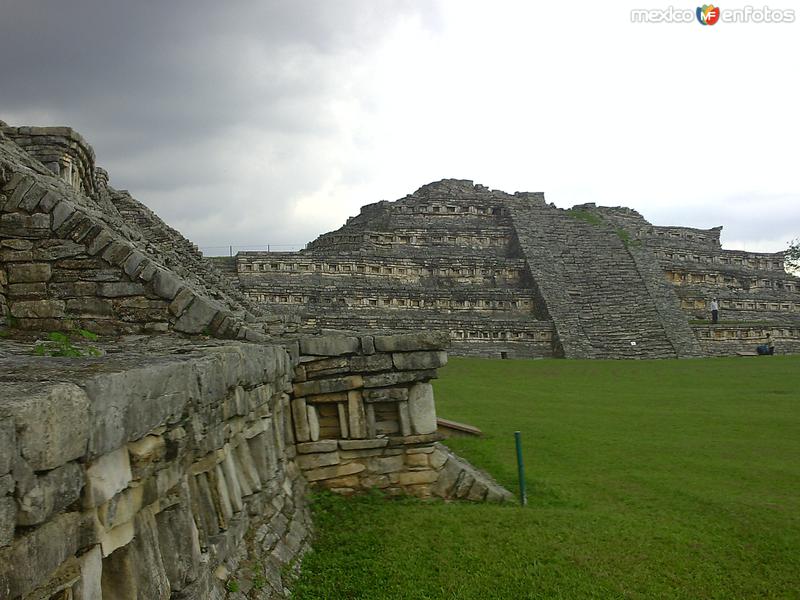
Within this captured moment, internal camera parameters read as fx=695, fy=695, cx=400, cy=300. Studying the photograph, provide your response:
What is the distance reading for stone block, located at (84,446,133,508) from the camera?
2.47 metres

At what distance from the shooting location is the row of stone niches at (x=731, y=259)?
34844 mm

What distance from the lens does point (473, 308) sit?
2741cm

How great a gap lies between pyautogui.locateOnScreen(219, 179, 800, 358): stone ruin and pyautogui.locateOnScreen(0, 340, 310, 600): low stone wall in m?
17.8

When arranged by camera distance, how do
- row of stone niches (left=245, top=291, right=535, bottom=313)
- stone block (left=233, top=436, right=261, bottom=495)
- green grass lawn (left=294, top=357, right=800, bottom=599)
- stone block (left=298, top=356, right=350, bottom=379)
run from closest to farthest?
stone block (left=233, top=436, right=261, bottom=495), green grass lawn (left=294, top=357, right=800, bottom=599), stone block (left=298, top=356, right=350, bottom=379), row of stone niches (left=245, top=291, right=535, bottom=313)

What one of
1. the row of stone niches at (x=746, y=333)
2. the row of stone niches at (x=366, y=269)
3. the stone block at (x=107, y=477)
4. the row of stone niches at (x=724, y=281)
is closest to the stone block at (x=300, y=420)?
the stone block at (x=107, y=477)

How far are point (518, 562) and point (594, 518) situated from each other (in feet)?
4.48

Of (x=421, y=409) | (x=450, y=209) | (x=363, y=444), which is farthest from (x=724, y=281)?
(x=363, y=444)

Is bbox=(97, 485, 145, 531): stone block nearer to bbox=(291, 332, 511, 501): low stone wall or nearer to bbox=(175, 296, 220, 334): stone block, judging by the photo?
bbox=(175, 296, 220, 334): stone block

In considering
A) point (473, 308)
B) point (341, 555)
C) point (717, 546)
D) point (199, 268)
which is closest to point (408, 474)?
point (341, 555)

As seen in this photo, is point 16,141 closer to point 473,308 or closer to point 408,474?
point 408,474

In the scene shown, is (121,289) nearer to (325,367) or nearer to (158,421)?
(325,367)

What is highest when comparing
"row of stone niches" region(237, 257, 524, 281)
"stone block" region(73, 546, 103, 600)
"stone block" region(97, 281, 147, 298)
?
"row of stone niches" region(237, 257, 524, 281)

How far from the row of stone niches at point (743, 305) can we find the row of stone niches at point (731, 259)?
3.88 metres

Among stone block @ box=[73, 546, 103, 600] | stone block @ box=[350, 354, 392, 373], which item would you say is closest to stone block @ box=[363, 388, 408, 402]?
stone block @ box=[350, 354, 392, 373]
